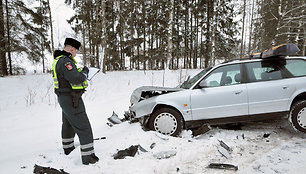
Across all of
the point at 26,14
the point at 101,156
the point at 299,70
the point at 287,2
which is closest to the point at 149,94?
the point at 101,156

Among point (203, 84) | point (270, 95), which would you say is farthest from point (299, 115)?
point (203, 84)

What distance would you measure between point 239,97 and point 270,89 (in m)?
0.69

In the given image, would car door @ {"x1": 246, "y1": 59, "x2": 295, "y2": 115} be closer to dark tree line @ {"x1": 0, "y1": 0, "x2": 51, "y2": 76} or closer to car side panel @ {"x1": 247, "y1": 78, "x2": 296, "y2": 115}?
car side panel @ {"x1": 247, "y1": 78, "x2": 296, "y2": 115}

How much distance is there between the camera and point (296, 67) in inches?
143

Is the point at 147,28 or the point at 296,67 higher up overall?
the point at 147,28

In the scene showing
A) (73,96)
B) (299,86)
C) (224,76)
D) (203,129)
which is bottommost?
(203,129)

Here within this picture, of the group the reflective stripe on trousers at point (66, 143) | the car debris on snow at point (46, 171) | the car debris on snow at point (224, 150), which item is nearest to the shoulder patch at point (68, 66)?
the reflective stripe on trousers at point (66, 143)

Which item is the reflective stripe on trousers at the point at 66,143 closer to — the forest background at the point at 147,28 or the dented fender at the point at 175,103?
the dented fender at the point at 175,103

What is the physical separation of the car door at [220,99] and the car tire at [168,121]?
0.39 meters

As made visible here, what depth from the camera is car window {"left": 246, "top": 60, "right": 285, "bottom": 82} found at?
11.9ft

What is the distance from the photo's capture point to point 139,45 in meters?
20.9

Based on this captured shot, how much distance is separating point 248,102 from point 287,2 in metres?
9.60

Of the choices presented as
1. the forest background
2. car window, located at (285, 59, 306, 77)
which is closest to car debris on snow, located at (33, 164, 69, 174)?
car window, located at (285, 59, 306, 77)

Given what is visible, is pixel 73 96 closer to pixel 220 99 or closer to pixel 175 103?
pixel 175 103
